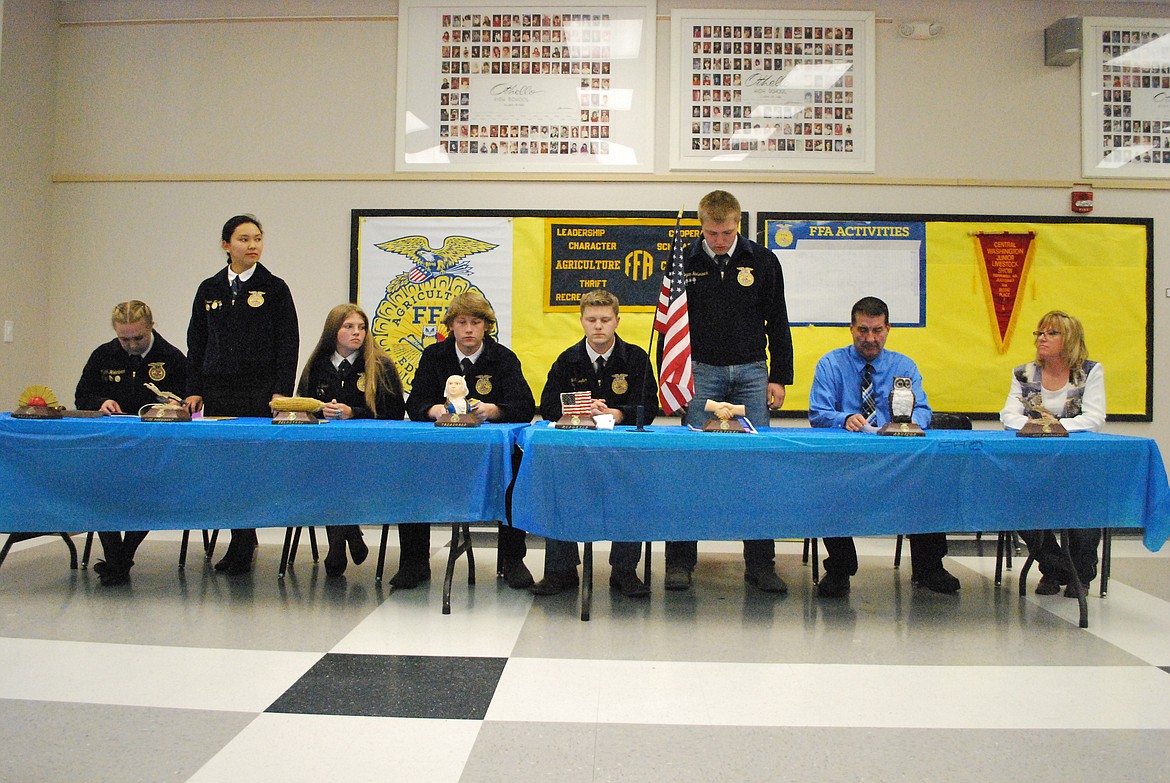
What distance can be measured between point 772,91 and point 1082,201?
192 centimetres

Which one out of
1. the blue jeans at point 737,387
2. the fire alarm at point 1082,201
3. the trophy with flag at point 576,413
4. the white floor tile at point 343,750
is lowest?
the white floor tile at point 343,750

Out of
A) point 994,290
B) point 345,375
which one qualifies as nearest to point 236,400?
point 345,375

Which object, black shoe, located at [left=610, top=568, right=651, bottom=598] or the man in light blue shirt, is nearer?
black shoe, located at [left=610, top=568, right=651, bottom=598]

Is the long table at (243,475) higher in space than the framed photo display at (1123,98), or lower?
lower

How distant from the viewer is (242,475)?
100 inches

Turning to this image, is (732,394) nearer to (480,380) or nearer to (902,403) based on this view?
(902,403)

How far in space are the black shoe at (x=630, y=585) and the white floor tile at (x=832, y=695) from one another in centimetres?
69

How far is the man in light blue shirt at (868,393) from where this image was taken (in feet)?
9.83

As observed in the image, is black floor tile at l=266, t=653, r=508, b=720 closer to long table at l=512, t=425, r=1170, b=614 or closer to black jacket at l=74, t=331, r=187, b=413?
long table at l=512, t=425, r=1170, b=614

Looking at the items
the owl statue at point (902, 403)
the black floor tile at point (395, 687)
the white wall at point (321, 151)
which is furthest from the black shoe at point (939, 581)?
the white wall at point (321, 151)

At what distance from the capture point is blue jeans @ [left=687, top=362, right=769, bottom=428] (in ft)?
9.98

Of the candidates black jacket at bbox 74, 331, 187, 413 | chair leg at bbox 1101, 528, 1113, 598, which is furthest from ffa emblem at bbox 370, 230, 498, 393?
chair leg at bbox 1101, 528, 1113, 598

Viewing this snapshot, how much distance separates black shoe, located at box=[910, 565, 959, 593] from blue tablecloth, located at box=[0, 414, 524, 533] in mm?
1789

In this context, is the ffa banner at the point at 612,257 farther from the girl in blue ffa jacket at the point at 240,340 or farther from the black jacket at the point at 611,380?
the girl in blue ffa jacket at the point at 240,340
